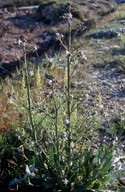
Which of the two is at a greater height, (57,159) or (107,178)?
(57,159)

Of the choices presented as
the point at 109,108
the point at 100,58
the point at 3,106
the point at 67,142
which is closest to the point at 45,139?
the point at 67,142

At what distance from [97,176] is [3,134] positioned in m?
1.01

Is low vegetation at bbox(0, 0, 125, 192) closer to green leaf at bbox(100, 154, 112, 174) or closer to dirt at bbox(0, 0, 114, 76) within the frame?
green leaf at bbox(100, 154, 112, 174)

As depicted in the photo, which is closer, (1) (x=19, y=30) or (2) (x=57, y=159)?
(2) (x=57, y=159)

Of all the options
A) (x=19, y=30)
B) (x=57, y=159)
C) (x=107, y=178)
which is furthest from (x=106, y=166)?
(x=19, y=30)

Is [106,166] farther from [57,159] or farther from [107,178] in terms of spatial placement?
[57,159]

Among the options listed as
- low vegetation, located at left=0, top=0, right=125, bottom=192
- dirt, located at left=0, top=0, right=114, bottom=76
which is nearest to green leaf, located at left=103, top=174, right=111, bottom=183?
low vegetation, located at left=0, top=0, right=125, bottom=192

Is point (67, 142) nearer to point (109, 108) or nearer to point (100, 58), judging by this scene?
point (109, 108)

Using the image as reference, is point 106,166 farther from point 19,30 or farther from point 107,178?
point 19,30

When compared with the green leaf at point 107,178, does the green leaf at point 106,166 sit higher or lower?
higher

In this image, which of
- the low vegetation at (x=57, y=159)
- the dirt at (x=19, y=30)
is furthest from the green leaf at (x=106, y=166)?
the dirt at (x=19, y=30)

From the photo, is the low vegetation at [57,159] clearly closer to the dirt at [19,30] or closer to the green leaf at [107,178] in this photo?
the green leaf at [107,178]

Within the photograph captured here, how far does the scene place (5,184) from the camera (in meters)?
3.48

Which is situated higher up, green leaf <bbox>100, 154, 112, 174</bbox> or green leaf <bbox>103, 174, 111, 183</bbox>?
green leaf <bbox>100, 154, 112, 174</bbox>
